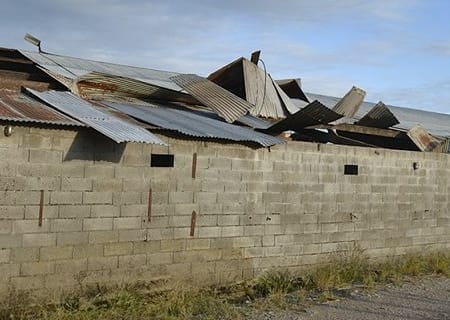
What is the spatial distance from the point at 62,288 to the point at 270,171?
3.51 metres

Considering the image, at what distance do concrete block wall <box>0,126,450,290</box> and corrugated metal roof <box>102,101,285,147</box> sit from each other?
192 mm

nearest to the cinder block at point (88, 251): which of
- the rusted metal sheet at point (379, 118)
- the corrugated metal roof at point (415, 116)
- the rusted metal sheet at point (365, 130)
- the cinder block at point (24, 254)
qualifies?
the cinder block at point (24, 254)

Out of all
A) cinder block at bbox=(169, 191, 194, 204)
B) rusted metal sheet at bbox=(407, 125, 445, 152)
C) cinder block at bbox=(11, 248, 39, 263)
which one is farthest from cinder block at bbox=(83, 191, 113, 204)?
rusted metal sheet at bbox=(407, 125, 445, 152)

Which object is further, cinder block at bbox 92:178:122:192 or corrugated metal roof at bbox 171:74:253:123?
corrugated metal roof at bbox 171:74:253:123

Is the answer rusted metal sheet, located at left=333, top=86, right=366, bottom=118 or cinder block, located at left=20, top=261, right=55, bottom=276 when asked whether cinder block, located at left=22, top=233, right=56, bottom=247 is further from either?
rusted metal sheet, located at left=333, top=86, right=366, bottom=118

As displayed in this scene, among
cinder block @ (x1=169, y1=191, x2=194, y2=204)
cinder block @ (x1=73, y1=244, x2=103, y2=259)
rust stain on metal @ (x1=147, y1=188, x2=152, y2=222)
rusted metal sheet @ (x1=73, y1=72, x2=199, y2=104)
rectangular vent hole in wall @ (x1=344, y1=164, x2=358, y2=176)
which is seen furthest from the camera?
rectangular vent hole in wall @ (x1=344, y1=164, x2=358, y2=176)

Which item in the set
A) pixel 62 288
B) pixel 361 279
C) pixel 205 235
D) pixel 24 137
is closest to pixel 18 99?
pixel 24 137

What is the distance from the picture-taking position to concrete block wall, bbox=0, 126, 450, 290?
6715 millimetres

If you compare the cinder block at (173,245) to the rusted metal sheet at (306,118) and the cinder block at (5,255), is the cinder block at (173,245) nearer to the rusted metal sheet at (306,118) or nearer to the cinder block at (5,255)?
the cinder block at (5,255)

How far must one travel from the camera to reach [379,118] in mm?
11992

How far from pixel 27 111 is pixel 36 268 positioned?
177cm

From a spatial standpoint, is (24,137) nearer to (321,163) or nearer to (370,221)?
(321,163)

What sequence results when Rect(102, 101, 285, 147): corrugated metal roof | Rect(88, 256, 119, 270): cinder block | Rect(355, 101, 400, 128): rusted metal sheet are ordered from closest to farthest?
Rect(88, 256, 119, 270): cinder block → Rect(102, 101, 285, 147): corrugated metal roof → Rect(355, 101, 400, 128): rusted metal sheet

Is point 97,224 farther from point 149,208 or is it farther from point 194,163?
point 194,163
